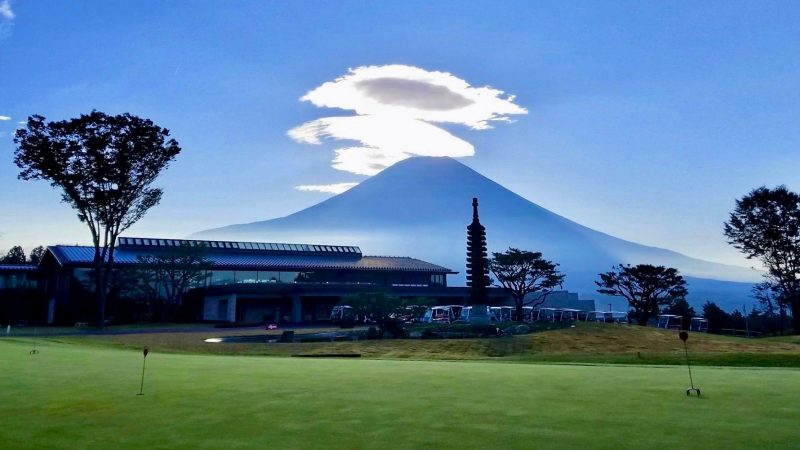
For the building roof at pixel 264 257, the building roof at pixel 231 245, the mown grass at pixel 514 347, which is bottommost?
the mown grass at pixel 514 347

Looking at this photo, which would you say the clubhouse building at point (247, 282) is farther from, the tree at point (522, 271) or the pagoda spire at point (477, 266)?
the pagoda spire at point (477, 266)

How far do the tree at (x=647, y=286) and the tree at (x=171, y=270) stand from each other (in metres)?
40.9

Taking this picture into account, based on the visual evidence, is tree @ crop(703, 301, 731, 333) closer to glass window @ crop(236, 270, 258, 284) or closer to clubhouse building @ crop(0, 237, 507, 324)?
clubhouse building @ crop(0, 237, 507, 324)

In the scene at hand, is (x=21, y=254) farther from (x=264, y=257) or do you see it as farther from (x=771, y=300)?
(x=771, y=300)

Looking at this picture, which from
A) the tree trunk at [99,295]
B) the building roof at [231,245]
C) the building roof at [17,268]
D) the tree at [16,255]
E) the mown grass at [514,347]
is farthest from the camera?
the tree at [16,255]

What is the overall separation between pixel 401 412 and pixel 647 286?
180 feet

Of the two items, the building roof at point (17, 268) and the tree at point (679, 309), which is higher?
the building roof at point (17, 268)

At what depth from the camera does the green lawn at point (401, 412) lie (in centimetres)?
479

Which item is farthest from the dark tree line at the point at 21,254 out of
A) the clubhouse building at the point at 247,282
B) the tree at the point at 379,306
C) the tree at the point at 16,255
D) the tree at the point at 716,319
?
the tree at the point at 716,319

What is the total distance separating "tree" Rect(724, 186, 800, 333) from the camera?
46.9 m

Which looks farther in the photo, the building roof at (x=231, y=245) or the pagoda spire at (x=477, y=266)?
the building roof at (x=231, y=245)

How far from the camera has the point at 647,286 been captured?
55.6 metres

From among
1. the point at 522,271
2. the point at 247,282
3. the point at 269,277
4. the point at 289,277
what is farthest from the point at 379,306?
the point at 289,277

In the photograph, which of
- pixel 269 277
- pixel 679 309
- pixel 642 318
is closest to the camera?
pixel 642 318
